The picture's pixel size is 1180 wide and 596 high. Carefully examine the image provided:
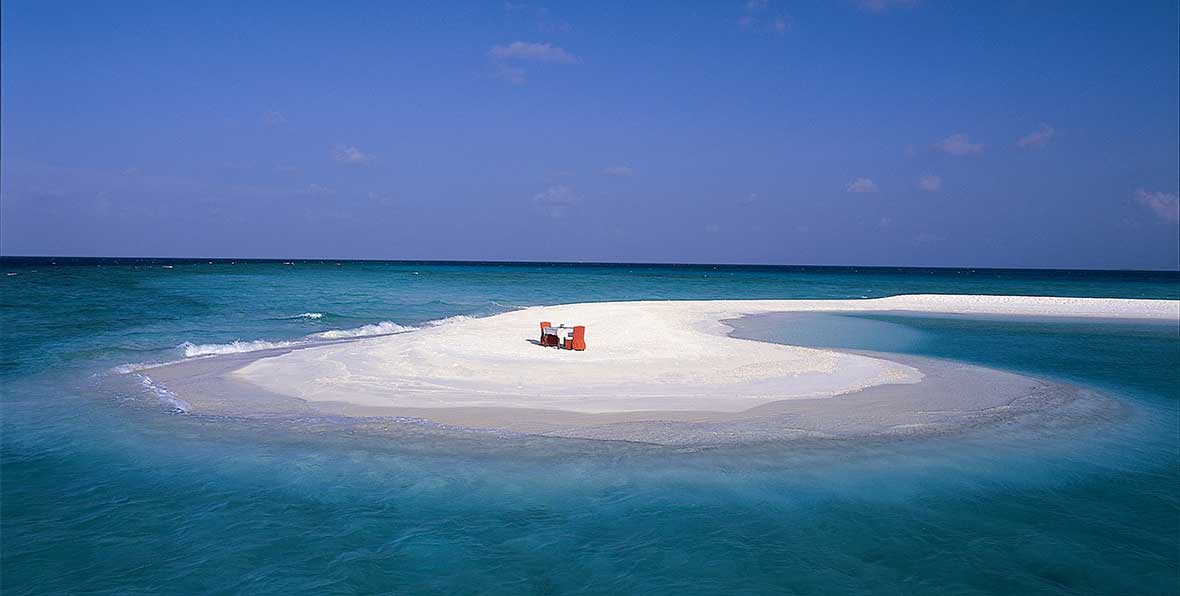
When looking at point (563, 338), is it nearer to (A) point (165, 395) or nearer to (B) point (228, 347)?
(A) point (165, 395)

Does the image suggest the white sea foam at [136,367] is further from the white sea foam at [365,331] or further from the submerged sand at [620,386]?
the white sea foam at [365,331]

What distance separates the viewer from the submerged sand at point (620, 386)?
11.5m

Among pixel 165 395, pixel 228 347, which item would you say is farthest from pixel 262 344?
pixel 165 395

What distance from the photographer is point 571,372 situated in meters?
15.5

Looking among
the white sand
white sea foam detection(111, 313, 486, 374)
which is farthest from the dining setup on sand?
white sea foam detection(111, 313, 486, 374)

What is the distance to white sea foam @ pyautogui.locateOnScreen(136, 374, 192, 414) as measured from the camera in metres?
12.3

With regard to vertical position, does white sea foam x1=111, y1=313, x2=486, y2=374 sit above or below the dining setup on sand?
below

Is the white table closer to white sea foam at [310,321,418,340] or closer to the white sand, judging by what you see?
the white sand

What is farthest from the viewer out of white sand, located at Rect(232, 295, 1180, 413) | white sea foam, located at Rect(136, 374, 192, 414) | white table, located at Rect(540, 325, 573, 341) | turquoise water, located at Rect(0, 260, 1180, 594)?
white table, located at Rect(540, 325, 573, 341)

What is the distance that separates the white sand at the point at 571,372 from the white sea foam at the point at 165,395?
1.57m

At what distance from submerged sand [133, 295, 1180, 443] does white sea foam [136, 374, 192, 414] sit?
0.65ft

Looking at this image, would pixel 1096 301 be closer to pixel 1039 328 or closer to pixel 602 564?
pixel 1039 328

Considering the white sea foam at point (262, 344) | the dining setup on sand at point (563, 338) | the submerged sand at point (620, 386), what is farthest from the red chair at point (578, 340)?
the white sea foam at point (262, 344)

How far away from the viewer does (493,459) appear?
30.7 ft
